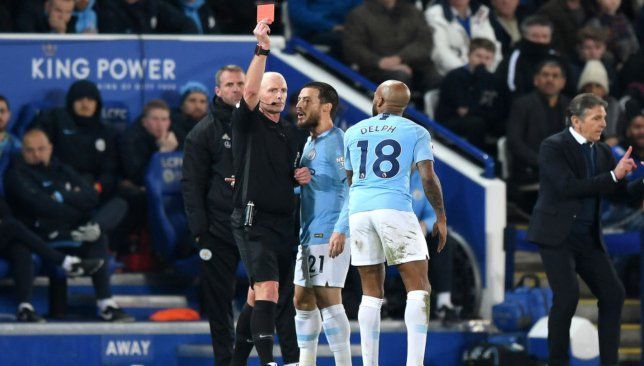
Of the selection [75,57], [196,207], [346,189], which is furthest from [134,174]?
[346,189]

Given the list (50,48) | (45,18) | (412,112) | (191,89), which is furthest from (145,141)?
(412,112)

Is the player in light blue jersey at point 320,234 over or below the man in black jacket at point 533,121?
below

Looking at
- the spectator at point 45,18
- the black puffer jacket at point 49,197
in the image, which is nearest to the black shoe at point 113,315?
the black puffer jacket at point 49,197

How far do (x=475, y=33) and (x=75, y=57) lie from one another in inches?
158

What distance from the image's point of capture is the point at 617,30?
16281 mm

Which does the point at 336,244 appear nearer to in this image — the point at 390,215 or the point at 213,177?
the point at 390,215

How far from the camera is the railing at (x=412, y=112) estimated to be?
13.3 meters

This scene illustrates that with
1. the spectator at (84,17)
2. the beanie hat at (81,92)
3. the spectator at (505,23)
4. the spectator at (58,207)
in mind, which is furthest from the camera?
the spectator at (505,23)

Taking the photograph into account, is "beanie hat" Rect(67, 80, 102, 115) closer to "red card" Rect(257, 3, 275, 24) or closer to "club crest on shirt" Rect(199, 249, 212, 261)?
"club crest on shirt" Rect(199, 249, 212, 261)

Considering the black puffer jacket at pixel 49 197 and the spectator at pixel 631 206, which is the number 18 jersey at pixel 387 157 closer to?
the black puffer jacket at pixel 49 197

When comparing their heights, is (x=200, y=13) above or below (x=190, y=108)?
above

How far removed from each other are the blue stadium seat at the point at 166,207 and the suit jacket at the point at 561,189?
3033 mm

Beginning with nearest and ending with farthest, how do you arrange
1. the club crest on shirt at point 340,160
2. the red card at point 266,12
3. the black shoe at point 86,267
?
the red card at point 266,12
the club crest on shirt at point 340,160
the black shoe at point 86,267

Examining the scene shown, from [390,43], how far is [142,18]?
2312 mm
